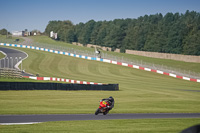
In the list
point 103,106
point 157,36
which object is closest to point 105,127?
point 103,106

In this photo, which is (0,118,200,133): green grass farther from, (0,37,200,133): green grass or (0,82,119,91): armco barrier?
(0,82,119,91): armco barrier

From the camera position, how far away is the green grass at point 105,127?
15062mm

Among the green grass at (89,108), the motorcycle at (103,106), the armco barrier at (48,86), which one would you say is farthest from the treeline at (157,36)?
the motorcycle at (103,106)

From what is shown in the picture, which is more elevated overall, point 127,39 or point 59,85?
point 127,39

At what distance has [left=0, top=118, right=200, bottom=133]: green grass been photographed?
1506 cm

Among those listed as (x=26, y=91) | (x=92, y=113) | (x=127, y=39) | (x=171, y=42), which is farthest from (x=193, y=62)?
(x=92, y=113)

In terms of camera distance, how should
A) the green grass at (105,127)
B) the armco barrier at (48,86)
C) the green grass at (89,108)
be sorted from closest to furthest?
the green grass at (105,127), the green grass at (89,108), the armco barrier at (48,86)

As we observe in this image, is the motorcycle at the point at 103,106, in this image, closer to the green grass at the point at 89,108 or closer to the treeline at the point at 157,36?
the green grass at the point at 89,108

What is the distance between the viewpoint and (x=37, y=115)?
20109 mm

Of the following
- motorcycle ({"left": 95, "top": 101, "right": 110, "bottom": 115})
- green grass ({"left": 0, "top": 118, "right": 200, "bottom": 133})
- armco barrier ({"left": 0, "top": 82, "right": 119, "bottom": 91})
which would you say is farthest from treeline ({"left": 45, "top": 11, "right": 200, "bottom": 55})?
green grass ({"left": 0, "top": 118, "right": 200, "bottom": 133})

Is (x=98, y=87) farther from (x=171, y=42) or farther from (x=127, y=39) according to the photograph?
(x=127, y=39)

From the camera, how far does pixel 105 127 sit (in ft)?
53.1

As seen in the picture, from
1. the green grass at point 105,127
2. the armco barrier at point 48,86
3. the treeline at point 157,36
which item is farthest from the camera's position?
the treeline at point 157,36

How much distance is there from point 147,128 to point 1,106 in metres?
11.5
